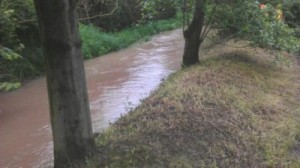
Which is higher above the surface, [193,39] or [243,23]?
[243,23]

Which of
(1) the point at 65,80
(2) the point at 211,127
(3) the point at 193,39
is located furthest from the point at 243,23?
(1) the point at 65,80

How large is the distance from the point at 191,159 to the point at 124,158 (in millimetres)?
721

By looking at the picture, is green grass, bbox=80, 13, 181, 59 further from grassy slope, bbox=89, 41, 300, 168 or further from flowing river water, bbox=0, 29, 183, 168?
grassy slope, bbox=89, 41, 300, 168

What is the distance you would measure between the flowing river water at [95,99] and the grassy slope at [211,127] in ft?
4.68

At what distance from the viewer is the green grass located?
15.6 metres

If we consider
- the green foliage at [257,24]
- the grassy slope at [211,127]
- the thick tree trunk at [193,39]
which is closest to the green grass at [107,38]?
the thick tree trunk at [193,39]

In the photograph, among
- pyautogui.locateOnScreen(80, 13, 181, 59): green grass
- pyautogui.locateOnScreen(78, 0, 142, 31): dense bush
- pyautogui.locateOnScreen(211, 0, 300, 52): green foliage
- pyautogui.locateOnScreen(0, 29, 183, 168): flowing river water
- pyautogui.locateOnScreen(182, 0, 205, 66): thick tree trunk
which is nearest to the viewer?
pyautogui.locateOnScreen(0, 29, 183, 168): flowing river water

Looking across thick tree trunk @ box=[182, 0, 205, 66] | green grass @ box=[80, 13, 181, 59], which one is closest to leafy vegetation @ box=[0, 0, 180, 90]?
green grass @ box=[80, 13, 181, 59]

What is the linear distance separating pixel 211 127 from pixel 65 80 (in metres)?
2.14

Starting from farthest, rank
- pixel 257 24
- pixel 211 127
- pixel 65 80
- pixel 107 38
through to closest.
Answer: pixel 107 38 < pixel 257 24 < pixel 211 127 < pixel 65 80

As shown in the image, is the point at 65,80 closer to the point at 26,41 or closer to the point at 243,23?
the point at 243,23

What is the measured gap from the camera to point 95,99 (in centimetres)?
965

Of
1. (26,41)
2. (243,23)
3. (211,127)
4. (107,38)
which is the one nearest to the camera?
(211,127)

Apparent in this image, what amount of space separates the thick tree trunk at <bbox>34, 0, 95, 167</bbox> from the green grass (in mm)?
8785
